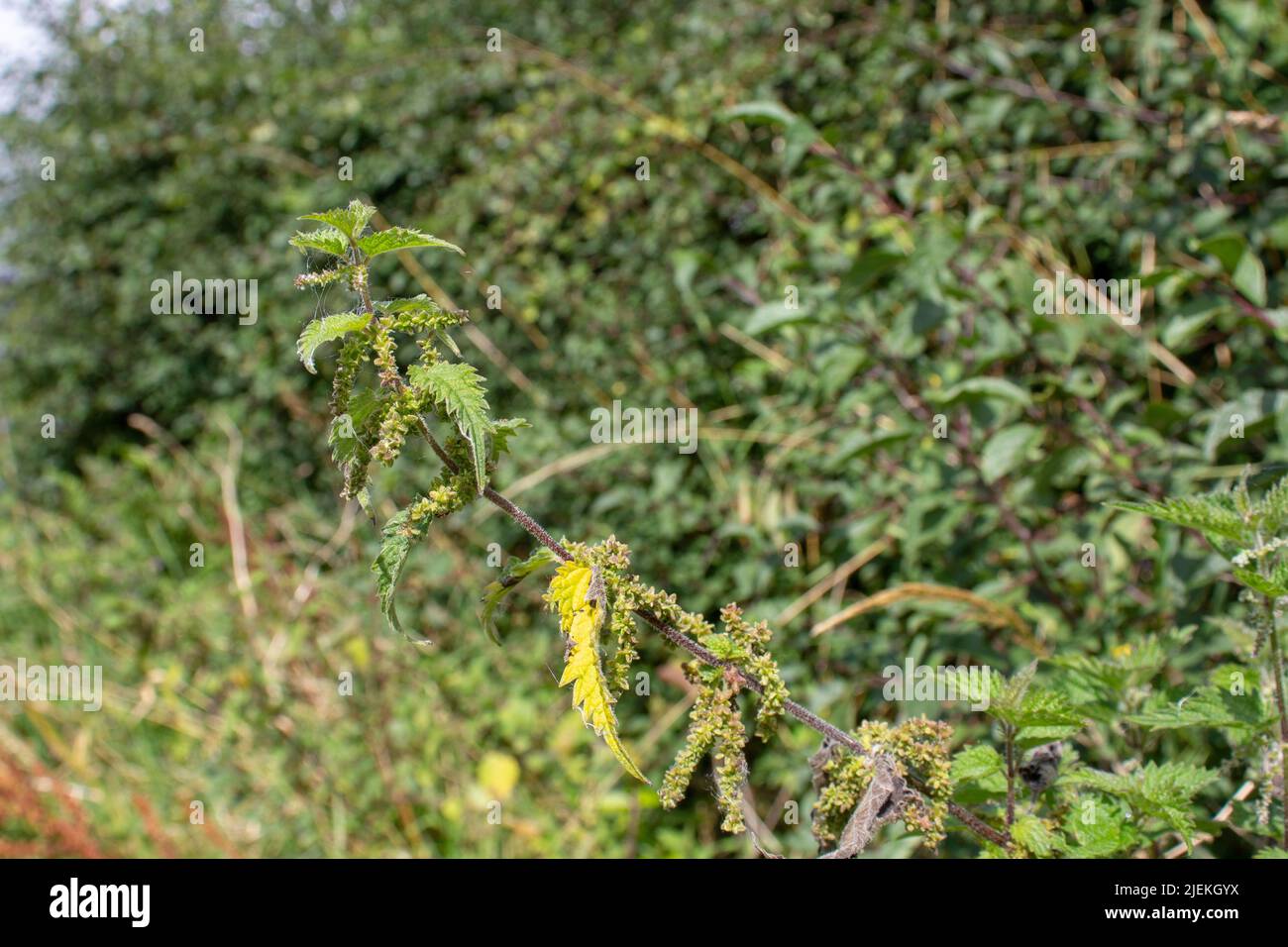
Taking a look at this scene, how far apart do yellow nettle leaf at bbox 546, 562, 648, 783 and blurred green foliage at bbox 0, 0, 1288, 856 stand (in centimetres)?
53

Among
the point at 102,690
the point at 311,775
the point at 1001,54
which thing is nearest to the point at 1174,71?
the point at 1001,54

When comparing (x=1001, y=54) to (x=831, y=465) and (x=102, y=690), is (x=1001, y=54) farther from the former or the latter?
(x=102, y=690)

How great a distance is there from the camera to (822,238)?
266 cm

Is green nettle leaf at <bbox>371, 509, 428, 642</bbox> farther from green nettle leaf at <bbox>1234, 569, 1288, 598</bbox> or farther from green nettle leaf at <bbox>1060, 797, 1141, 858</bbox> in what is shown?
green nettle leaf at <bbox>1234, 569, 1288, 598</bbox>

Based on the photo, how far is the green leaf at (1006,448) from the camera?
6.91 ft

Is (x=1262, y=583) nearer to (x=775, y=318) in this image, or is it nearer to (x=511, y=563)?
(x=511, y=563)

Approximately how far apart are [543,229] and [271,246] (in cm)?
150

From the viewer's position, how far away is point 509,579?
1165 mm

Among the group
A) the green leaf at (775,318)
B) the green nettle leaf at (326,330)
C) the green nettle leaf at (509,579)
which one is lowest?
the green nettle leaf at (509,579)

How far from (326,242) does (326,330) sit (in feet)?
0.31

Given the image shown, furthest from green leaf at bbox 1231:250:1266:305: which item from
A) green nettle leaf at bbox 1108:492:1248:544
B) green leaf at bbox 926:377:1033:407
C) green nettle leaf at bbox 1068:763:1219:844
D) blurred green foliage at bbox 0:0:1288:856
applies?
green nettle leaf at bbox 1068:763:1219:844

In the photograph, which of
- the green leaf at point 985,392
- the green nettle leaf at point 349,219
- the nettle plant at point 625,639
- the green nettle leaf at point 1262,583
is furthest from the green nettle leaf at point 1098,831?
the green nettle leaf at point 349,219

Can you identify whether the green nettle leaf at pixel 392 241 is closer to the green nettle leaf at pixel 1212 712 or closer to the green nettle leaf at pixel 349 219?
the green nettle leaf at pixel 349 219

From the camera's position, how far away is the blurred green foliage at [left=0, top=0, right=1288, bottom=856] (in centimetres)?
231
